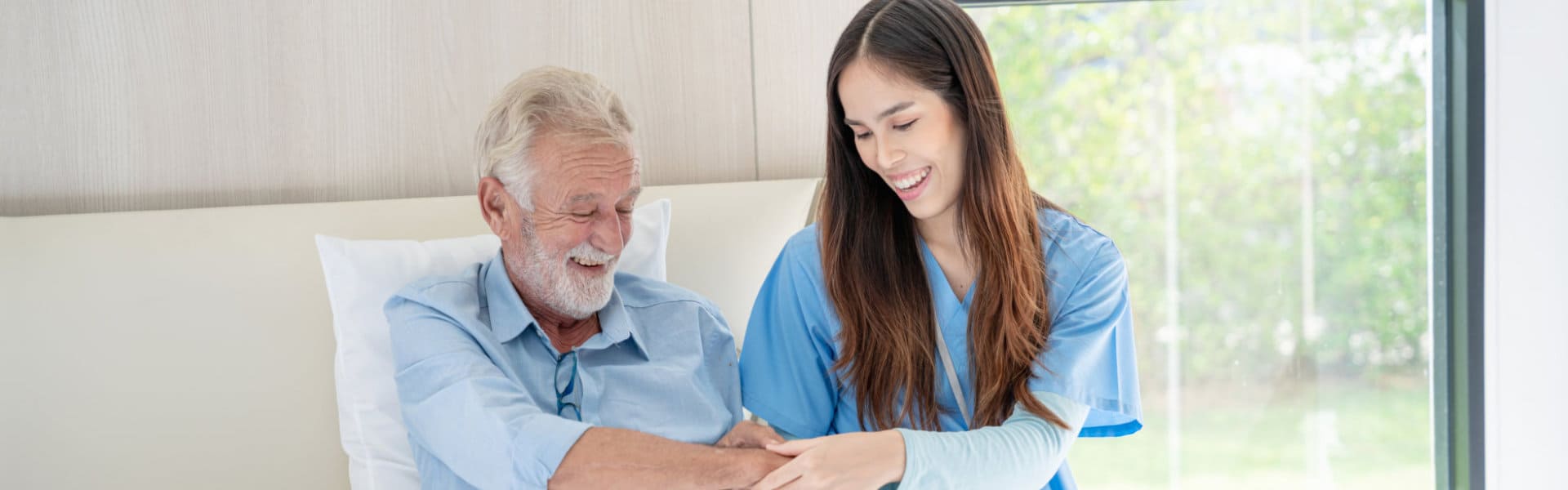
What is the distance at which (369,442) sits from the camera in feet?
4.76

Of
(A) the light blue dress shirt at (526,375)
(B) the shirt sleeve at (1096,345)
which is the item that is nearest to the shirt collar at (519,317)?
(A) the light blue dress shirt at (526,375)

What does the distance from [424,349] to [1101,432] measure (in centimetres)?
93

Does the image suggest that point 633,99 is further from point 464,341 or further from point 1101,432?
point 1101,432

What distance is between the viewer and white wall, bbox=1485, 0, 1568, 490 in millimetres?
2453

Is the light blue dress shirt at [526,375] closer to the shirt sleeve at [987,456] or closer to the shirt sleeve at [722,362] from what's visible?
the shirt sleeve at [722,362]

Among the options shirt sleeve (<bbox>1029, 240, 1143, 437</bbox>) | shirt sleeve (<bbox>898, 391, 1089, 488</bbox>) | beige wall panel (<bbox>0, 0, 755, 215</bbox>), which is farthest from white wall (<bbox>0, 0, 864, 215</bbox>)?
shirt sleeve (<bbox>898, 391, 1089, 488</bbox>)

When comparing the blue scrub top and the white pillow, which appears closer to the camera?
the blue scrub top

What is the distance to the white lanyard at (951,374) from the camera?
1403 mm

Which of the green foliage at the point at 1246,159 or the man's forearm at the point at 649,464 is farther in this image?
the green foliage at the point at 1246,159

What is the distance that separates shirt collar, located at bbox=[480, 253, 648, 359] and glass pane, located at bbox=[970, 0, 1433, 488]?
4.68 feet

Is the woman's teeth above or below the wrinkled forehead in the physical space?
below

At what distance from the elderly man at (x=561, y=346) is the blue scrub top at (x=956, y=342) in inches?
2.9

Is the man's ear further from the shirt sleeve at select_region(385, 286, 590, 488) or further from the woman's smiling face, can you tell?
the woman's smiling face

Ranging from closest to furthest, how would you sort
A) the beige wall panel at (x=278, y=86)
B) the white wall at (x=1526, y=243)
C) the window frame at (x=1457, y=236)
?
the beige wall panel at (x=278, y=86) < the white wall at (x=1526, y=243) < the window frame at (x=1457, y=236)
